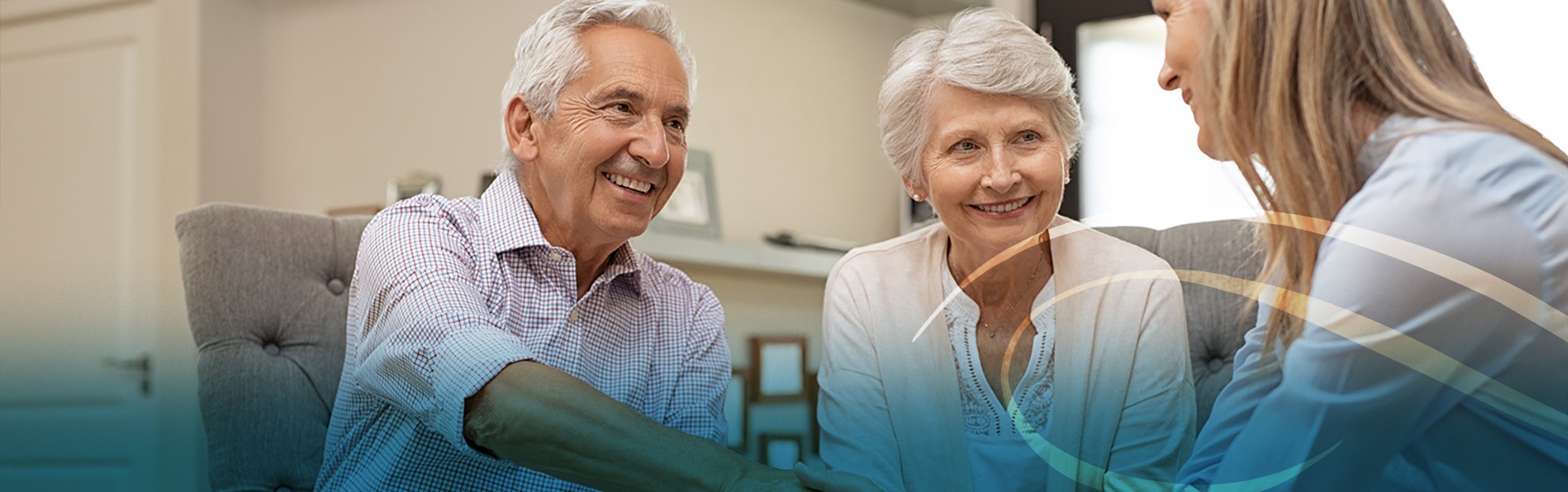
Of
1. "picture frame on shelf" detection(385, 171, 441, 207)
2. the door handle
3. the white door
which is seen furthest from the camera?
"picture frame on shelf" detection(385, 171, 441, 207)

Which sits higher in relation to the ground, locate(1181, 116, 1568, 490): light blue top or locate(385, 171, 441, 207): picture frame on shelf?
locate(385, 171, 441, 207): picture frame on shelf

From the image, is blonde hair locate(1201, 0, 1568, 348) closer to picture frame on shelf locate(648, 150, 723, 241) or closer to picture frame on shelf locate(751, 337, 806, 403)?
picture frame on shelf locate(751, 337, 806, 403)

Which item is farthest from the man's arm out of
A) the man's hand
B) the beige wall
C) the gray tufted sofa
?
the gray tufted sofa

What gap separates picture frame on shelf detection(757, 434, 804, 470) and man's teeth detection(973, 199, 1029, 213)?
16 cm

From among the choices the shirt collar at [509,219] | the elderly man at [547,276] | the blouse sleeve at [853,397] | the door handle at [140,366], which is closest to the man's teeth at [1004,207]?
the blouse sleeve at [853,397]

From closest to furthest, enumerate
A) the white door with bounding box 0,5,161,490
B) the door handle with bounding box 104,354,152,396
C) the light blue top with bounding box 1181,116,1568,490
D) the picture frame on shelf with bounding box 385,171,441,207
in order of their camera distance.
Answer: the light blue top with bounding box 1181,116,1568,490, the white door with bounding box 0,5,161,490, the door handle with bounding box 104,354,152,396, the picture frame on shelf with bounding box 385,171,441,207

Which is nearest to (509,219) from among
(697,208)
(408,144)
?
(697,208)

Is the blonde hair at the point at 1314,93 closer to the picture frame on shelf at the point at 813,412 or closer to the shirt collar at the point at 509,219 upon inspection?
the picture frame on shelf at the point at 813,412

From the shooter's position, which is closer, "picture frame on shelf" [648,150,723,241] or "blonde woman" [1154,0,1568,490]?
"blonde woman" [1154,0,1568,490]

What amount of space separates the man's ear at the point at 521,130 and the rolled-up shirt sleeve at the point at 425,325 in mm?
81

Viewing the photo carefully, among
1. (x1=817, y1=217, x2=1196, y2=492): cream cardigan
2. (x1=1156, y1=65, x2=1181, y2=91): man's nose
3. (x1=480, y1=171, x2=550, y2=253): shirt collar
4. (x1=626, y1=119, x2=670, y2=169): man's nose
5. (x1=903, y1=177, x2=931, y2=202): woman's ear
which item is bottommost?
(x1=817, y1=217, x2=1196, y2=492): cream cardigan

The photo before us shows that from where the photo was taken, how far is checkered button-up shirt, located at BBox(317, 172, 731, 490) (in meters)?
0.67

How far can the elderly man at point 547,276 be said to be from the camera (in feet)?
2.23

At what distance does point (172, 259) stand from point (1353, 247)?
3.91 ft
